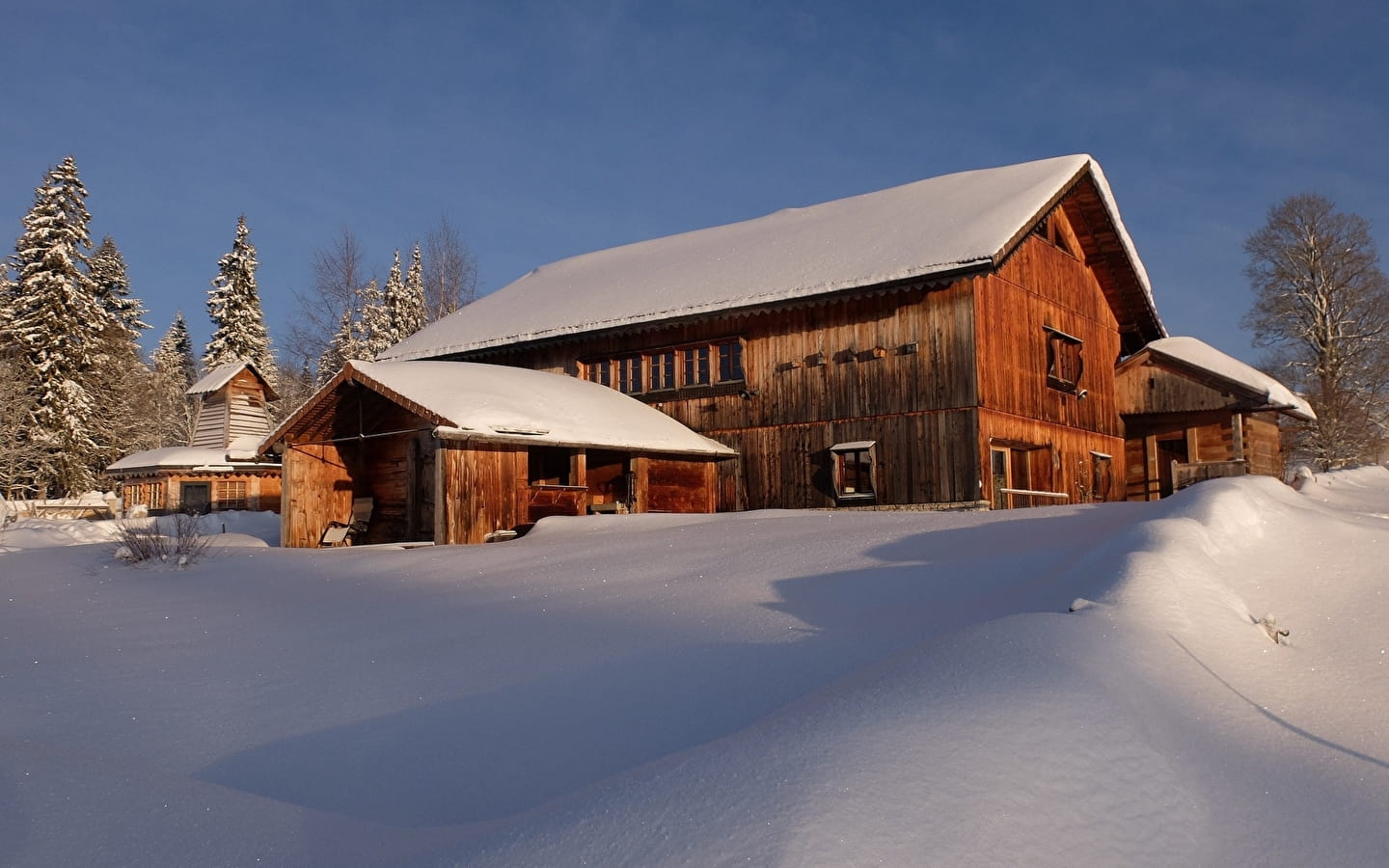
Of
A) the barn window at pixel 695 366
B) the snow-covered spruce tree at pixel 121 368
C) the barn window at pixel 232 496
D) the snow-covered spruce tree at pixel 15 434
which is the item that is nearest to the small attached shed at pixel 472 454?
the barn window at pixel 695 366

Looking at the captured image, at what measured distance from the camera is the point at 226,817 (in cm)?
359

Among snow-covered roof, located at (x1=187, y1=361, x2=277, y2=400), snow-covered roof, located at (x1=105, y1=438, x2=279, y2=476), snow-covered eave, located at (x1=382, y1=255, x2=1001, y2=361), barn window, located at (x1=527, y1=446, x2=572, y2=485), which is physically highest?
snow-covered roof, located at (x1=187, y1=361, x2=277, y2=400)

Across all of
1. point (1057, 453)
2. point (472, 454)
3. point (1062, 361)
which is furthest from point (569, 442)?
point (1062, 361)

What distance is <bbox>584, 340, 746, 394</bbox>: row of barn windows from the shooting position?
66.8ft

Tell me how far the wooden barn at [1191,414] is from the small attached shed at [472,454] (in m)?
Answer: 11.4

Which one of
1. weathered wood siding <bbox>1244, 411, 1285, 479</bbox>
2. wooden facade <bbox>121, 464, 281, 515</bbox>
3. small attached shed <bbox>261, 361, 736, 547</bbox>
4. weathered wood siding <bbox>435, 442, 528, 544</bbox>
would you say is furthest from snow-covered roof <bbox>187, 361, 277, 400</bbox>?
weathered wood siding <bbox>1244, 411, 1285, 479</bbox>

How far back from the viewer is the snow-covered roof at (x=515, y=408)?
1527 centimetres

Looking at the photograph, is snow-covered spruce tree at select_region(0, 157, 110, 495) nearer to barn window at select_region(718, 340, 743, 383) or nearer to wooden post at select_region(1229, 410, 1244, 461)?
barn window at select_region(718, 340, 743, 383)

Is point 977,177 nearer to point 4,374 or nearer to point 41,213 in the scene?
point 4,374

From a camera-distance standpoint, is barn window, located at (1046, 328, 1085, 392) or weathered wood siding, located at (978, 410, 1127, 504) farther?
barn window, located at (1046, 328, 1085, 392)

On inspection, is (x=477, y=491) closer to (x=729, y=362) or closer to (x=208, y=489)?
(x=729, y=362)

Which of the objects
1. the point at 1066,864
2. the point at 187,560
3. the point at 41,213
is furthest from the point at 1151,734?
the point at 41,213

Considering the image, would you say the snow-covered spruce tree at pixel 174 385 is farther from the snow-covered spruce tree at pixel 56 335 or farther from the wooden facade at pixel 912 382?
the wooden facade at pixel 912 382

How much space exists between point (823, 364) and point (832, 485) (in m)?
2.46
